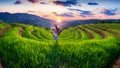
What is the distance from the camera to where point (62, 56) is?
2280 cm

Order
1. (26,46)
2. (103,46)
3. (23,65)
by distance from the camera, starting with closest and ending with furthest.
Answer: (23,65), (26,46), (103,46)

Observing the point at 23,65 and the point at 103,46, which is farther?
the point at 103,46

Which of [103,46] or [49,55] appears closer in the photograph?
[49,55]

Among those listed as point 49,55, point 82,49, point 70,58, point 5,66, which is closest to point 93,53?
point 82,49

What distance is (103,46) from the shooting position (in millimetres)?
26391

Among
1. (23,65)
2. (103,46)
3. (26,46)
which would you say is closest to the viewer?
(23,65)

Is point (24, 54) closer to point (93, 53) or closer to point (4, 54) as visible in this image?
point (4, 54)

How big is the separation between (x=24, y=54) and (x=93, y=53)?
579cm

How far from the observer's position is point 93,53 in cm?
2411

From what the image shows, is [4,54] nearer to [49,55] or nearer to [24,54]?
[24,54]

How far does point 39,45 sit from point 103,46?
244 inches

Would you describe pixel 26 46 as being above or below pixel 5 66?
above

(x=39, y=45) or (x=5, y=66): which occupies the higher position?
(x=39, y=45)

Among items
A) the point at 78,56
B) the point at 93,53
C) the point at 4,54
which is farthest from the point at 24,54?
the point at 93,53
